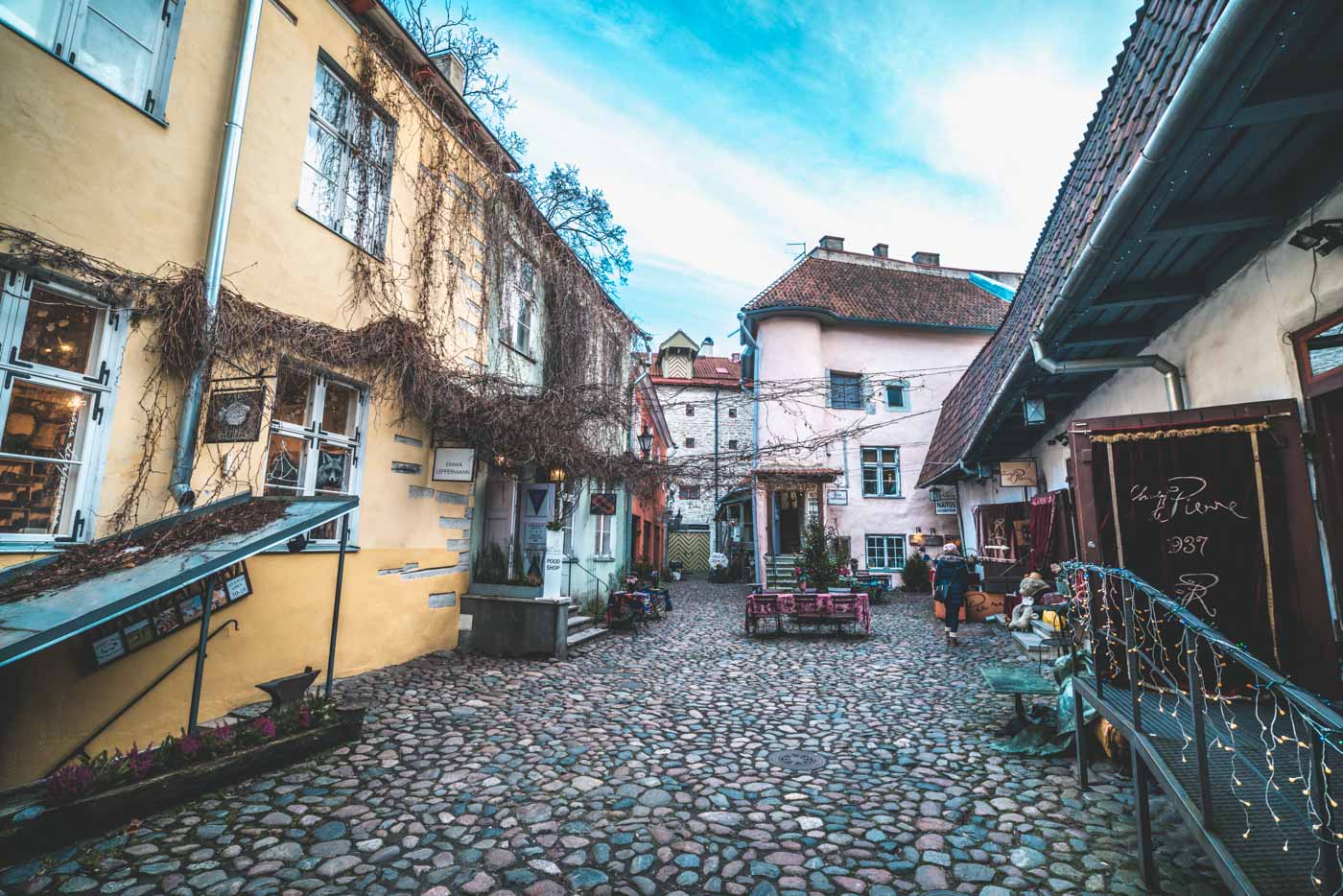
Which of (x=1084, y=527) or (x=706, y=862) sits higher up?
(x=1084, y=527)

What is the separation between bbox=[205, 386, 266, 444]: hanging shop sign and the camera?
496cm

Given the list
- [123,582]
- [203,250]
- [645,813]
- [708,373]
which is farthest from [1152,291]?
[708,373]

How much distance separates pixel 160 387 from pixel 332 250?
96.3 inches

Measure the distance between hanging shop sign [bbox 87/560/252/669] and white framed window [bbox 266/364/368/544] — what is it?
0.96 meters

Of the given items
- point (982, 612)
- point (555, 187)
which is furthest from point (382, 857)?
point (982, 612)

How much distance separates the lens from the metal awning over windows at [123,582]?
9.67 ft

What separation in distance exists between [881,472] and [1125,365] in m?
14.4

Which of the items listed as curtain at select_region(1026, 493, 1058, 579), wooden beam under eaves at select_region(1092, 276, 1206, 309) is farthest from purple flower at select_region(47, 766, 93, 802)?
curtain at select_region(1026, 493, 1058, 579)

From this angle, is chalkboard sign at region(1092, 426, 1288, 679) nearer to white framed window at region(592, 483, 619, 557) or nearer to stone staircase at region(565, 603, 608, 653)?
stone staircase at region(565, 603, 608, 653)

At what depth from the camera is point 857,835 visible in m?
3.57

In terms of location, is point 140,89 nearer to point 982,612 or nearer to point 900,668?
point 900,668

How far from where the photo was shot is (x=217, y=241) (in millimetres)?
5219

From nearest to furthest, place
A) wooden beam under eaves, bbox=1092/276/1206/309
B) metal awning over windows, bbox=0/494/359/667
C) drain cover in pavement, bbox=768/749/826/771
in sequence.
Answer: metal awning over windows, bbox=0/494/359/667
drain cover in pavement, bbox=768/749/826/771
wooden beam under eaves, bbox=1092/276/1206/309

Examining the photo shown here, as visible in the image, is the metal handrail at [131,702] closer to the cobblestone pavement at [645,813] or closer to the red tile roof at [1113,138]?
the cobblestone pavement at [645,813]
